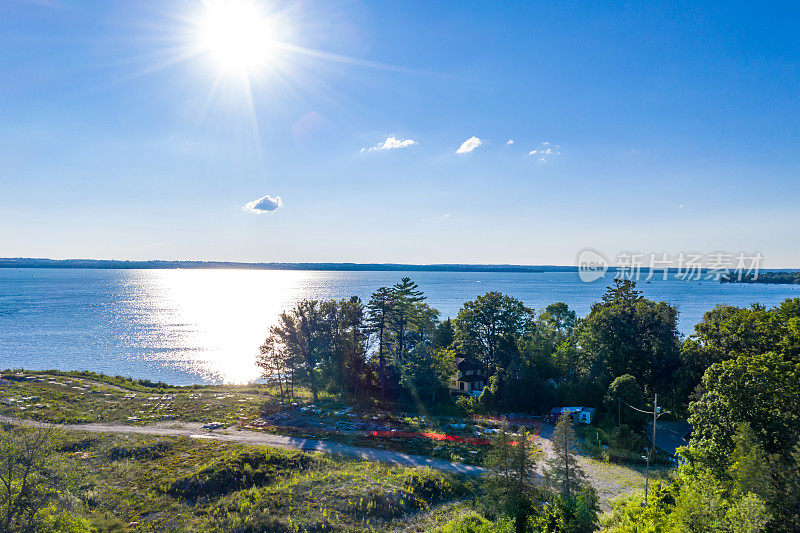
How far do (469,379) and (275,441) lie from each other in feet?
92.1

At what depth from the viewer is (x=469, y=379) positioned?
5616 cm

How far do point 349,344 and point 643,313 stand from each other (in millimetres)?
36918

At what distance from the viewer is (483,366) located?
2276 inches

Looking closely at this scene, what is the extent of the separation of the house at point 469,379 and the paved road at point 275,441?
22.1m

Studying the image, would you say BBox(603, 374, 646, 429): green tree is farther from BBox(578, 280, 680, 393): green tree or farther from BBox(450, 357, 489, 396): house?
BBox(450, 357, 489, 396): house

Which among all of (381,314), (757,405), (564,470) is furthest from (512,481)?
(381,314)

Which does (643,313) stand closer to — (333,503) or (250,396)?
(333,503)

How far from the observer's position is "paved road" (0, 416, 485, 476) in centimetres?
3341

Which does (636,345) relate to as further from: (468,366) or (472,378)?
(468,366)

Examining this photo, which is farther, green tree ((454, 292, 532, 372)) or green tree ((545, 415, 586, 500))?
green tree ((454, 292, 532, 372))

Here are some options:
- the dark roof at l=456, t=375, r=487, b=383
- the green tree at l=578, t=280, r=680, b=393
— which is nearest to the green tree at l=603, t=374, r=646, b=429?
the green tree at l=578, t=280, r=680, b=393

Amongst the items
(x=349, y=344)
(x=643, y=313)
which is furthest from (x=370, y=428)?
A: (x=643, y=313)

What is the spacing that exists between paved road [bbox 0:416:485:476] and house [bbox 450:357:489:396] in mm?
22132

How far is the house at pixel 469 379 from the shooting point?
5578cm
